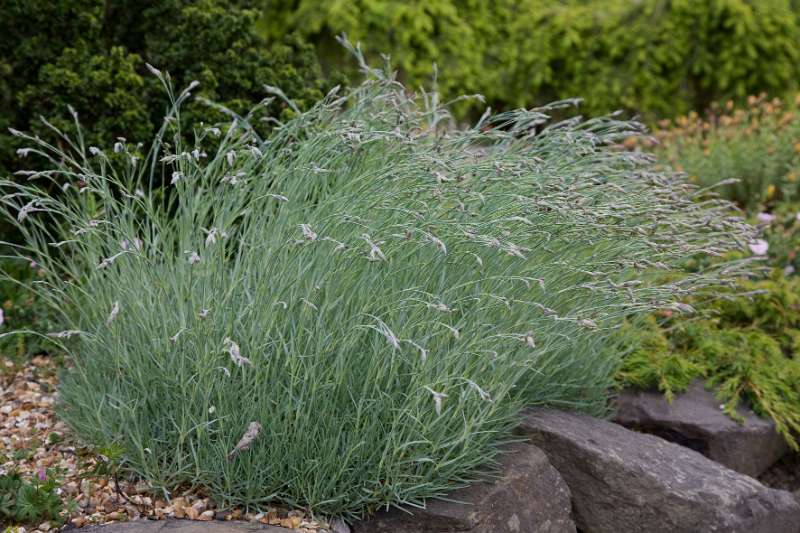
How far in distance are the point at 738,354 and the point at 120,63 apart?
3.16m

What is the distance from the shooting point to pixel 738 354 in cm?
431

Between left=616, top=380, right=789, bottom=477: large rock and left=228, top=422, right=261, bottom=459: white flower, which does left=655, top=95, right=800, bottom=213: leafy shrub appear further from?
left=228, top=422, right=261, bottom=459: white flower

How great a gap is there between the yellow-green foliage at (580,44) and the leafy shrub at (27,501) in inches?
246

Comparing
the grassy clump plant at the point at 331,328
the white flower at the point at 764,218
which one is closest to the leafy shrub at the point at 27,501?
the grassy clump plant at the point at 331,328

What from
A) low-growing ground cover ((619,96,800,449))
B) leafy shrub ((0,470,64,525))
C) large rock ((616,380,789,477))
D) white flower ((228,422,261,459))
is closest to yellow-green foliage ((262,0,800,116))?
low-growing ground cover ((619,96,800,449))

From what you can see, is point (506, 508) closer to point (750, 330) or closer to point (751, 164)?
point (750, 330)

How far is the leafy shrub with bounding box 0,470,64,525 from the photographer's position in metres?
2.69

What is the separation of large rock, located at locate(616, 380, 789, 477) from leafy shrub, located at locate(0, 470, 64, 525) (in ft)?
7.83

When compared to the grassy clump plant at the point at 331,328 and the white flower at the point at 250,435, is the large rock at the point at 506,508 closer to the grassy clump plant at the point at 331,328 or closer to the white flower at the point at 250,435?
the grassy clump plant at the point at 331,328

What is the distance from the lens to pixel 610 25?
9141 mm

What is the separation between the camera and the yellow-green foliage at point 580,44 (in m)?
8.56

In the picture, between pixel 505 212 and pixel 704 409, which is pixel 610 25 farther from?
pixel 505 212

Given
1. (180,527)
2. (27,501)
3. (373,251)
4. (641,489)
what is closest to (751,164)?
(641,489)

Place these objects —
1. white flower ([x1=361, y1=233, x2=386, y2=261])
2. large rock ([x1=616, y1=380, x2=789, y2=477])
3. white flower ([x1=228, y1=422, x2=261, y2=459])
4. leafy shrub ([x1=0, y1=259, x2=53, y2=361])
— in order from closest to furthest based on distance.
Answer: white flower ([x1=361, y1=233, x2=386, y2=261]), white flower ([x1=228, y1=422, x2=261, y2=459]), leafy shrub ([x1=0, y1=259, x2=53, y2=361]), large rock ([x1=616, y1=380, x2=789, y2=477])
